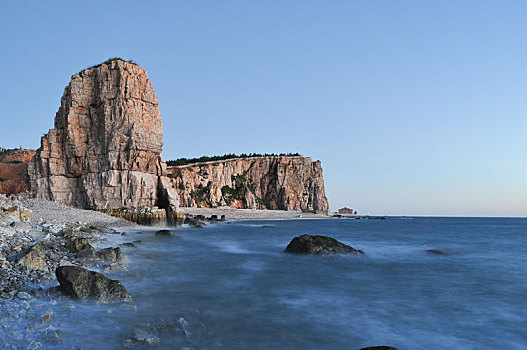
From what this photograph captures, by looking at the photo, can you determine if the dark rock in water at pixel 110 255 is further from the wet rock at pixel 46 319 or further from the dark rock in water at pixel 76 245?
the wet rock at pixel 46 319

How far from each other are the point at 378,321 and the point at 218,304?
3.11 metres

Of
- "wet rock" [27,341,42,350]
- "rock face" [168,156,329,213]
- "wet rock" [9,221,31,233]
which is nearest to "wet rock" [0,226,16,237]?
"wet rock" [9,221,31,233]

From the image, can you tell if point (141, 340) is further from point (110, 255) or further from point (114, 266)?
point (110, 255)

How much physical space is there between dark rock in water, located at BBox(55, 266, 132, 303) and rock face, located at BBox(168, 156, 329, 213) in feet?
197

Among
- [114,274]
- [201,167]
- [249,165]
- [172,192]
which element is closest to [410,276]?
[114,274]

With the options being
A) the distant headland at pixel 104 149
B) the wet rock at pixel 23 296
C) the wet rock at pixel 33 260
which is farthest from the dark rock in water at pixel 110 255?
the distant headland at pixel 104 149

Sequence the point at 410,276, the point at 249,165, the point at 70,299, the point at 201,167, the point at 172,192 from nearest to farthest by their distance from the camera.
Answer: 1. the point at 70,299
2. the point at 410,276
3. the point at 172,192
4. the point at 201,167
5. the point at 249,165

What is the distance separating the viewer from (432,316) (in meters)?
6.53

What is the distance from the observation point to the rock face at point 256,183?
71.8 metres

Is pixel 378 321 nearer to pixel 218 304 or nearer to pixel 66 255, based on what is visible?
pixel 218 304

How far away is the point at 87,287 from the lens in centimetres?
620

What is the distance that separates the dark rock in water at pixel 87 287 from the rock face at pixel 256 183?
6001 cm

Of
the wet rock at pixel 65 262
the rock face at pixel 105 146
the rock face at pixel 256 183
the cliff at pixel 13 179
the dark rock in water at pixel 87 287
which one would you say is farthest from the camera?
the rock face at pixel 256 183

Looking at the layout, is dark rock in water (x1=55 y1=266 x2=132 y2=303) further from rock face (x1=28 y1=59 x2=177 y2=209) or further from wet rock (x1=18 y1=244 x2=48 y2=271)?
rock face (x1=28 y1=59 x2=177 y2=209)
